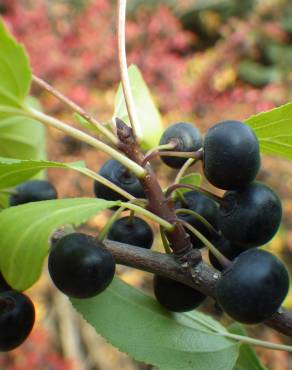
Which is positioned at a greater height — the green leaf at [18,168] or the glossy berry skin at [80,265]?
the green leaf at [18,168]

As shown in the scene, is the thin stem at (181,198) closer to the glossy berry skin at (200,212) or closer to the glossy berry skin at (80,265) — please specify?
the glossy berry skin at (200,212)

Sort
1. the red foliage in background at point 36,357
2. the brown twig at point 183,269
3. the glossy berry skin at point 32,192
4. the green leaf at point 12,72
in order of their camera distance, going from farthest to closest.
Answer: the red foliage in background at point 36,357
the glossy berry skin at point 32,192
the brown twig at point 183,269
the green leaf at point 12,72

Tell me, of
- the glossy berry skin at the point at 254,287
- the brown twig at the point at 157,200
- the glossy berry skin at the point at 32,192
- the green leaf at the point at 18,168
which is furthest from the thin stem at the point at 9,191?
the glossy berry skin at the point at 254,287

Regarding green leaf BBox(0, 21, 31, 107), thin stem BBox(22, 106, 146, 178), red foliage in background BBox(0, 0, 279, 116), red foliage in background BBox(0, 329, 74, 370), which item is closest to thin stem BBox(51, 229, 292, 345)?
thin stem BBox(22, 106, 146, 178)

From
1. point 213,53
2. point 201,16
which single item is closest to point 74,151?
point 213,53

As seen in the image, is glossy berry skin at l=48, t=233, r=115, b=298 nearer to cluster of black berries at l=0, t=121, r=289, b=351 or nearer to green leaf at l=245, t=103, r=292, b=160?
cluster of black berries at l=0, t=121, r=289, b=351

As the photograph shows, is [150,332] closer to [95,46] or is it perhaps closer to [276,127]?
[276,127]
